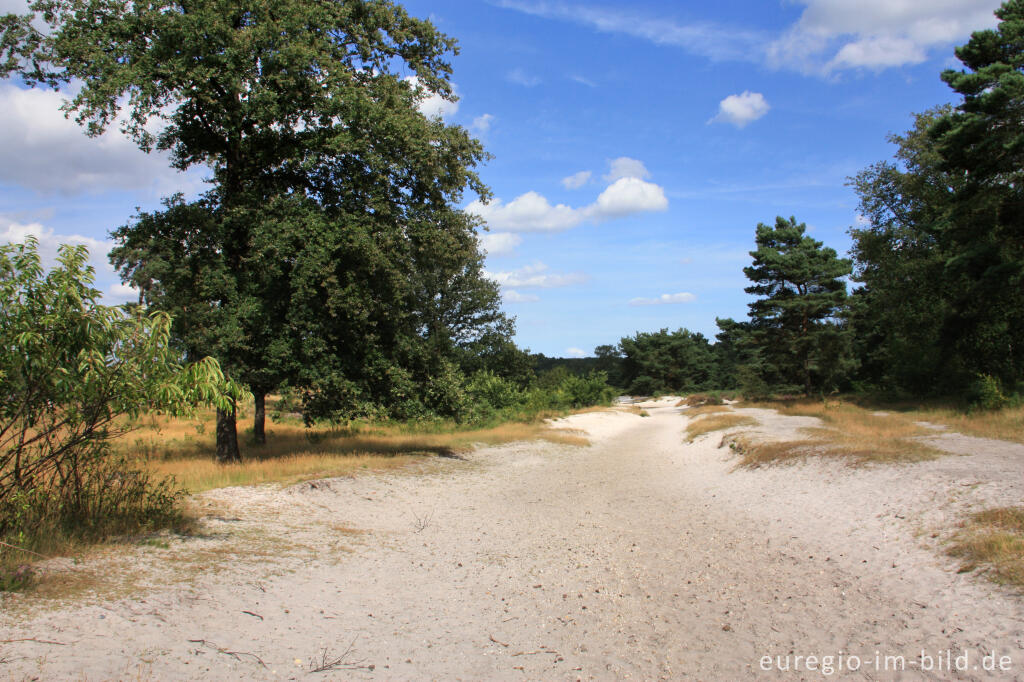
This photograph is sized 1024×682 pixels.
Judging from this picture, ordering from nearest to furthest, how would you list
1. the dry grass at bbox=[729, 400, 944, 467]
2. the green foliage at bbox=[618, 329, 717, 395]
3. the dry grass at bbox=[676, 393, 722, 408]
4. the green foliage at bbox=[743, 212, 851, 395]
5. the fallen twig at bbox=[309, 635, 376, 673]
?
the fallen twig at bbox=[309, 635, 376, 673] → the dry grass at bbox=[729, 400, 944, 467] → the green foliage at bbox=[743, 212, 851, 395] → the dry grass at bbox=[676, 393, 722, 408] → the green foliage at bbox=[618, 329, 717, 395]

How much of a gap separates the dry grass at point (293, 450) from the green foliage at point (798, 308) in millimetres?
25550

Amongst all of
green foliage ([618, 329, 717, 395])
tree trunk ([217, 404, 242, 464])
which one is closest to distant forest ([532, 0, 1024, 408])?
tree trunk ([217, 404, 242, 464])

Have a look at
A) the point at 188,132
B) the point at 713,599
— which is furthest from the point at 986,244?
the point at 188,132

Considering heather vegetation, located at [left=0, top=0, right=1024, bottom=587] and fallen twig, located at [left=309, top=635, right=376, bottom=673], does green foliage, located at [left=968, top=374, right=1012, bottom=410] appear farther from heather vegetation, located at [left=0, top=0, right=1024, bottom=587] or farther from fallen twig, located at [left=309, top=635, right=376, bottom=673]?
fallen twig, located at [left=309, top=635, right=376, bottom=673]

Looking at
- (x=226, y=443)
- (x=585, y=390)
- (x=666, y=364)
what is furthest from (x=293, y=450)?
(x=666, y=364)

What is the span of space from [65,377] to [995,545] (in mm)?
10322

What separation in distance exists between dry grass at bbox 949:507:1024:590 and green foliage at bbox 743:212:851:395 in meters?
42.9

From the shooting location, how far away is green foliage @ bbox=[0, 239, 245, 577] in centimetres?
593

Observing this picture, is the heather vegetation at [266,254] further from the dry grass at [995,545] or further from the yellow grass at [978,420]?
the dry grass at [995,545]

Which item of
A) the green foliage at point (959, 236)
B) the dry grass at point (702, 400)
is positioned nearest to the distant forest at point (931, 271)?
the green foliage at point (959, 236)

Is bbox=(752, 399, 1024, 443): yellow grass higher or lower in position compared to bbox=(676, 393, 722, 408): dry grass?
higher

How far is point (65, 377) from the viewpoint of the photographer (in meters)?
5.97

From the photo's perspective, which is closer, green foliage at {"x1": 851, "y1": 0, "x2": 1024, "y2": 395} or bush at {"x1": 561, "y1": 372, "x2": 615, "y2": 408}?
green foliage at {"x1": 851, "y1": 0, "x2": 1024, "y2": 395}

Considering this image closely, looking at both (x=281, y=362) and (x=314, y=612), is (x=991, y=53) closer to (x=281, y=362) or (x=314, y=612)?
(x=281, y=362)
